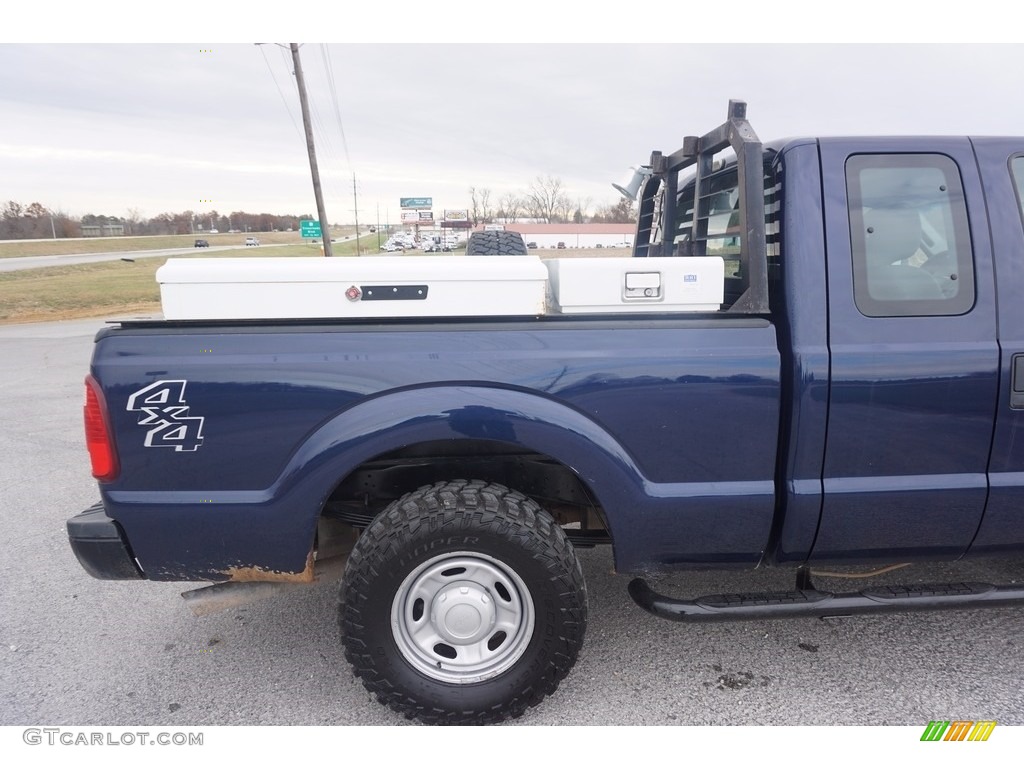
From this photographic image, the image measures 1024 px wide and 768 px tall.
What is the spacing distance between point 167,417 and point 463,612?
125 centimetres

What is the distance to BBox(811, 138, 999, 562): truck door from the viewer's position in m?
2.34

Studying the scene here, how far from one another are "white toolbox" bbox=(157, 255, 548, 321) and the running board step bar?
1.29 meters

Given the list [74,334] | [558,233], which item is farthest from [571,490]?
[558,233]

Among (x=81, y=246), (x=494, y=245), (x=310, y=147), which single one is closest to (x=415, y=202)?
(x=81, y=246)

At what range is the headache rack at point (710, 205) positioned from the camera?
2.38m

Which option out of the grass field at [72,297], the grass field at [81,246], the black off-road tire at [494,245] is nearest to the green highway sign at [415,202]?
the grass field at [81,246]

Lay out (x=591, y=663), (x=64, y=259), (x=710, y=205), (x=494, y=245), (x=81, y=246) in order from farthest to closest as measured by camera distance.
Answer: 1. (x=81, y=246)
2. (x=64, y=259)
3. (x=494, y=245)
4. (x=710, y=205)
5. (x=591, y=663)


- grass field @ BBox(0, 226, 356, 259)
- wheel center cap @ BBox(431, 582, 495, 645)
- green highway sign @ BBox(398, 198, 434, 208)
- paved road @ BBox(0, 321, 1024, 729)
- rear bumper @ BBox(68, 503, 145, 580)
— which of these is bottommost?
paved road @ BBox(0, 321, 1024, 729)

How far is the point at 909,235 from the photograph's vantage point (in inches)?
95.9

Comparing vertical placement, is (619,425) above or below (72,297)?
below
